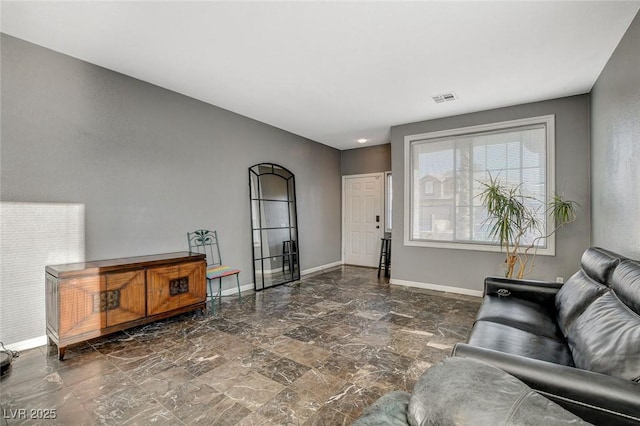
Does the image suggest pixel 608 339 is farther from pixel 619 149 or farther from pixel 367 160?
pixel 367 160

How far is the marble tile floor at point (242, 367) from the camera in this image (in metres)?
1.79

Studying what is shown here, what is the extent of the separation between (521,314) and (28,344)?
4.12 m

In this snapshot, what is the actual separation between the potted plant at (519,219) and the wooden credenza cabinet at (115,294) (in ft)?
12.5

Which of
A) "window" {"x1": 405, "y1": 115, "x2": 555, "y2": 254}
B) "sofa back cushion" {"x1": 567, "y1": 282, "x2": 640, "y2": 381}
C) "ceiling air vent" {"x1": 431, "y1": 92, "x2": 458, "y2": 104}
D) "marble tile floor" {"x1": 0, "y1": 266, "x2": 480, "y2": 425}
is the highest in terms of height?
"ceiling air vent" {"x1": 431, "y1": 92, "x2": 458, "y2": 104}

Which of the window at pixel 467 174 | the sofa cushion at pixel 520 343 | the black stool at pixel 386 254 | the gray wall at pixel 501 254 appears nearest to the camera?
the sofa cushion at pixel 520 343

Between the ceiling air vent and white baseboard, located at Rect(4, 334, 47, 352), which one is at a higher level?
the ceiling air vent

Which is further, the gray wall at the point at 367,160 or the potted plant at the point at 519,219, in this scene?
the gray wall at the point at 367,160

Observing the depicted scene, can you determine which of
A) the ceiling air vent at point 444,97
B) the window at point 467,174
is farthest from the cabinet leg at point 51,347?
the ceiling air vent at point 444,97

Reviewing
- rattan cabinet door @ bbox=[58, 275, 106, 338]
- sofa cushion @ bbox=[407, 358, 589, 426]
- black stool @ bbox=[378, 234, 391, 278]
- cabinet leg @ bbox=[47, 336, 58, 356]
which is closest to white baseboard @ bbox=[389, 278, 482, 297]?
black stool @ bbox=[378, 234, 391, 278]

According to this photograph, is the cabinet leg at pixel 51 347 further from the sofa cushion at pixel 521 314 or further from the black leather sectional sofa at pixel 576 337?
the sofa cushion at pixel 521 314

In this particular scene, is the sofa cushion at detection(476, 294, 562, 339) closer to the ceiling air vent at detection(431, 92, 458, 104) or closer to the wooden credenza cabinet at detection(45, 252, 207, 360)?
the ceiling air vent at detection(431, 92, 458, 104)

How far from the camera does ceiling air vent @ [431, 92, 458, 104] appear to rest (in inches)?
145

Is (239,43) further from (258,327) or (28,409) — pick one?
(28,409)

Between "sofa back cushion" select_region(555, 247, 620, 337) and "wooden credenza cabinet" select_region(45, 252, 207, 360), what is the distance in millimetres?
3375
